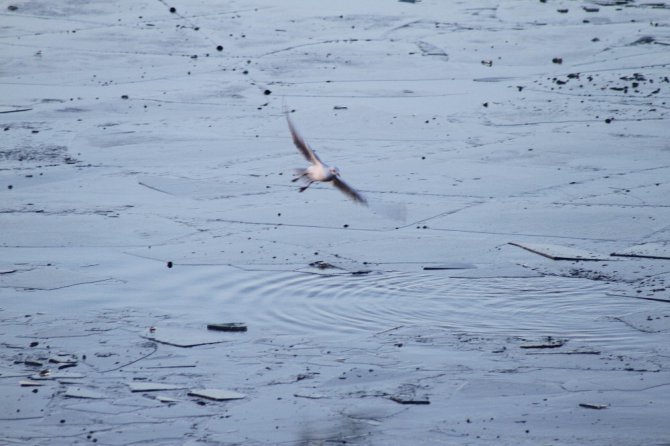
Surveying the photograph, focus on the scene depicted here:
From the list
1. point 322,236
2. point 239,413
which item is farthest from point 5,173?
point 239,413

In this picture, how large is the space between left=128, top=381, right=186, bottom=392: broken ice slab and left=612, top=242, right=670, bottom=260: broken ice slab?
4.10 m

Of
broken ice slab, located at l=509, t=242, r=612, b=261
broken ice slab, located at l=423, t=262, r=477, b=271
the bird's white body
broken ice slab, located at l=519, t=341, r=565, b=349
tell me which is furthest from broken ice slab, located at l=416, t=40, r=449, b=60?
the bird's white body

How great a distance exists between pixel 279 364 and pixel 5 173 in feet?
16.7

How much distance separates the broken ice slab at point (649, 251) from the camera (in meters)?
10.1

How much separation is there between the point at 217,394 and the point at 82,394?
784mm

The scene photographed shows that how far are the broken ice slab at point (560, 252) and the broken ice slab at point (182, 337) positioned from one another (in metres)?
2.97

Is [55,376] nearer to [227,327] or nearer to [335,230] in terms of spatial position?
[227,327]

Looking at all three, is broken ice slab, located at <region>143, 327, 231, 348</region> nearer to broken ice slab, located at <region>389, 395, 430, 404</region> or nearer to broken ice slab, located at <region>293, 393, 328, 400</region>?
broken ice slab, located at <region>293, 393, 328, 400</region>

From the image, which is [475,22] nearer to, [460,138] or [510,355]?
[460,138]

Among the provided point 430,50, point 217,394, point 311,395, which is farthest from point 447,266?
point 430,50

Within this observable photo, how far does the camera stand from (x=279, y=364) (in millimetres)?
8070

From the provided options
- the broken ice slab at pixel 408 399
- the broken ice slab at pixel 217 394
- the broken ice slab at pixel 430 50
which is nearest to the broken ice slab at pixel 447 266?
the broken ice slab at pixel 408 399

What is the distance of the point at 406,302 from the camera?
9156 mm

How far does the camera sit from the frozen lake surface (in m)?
7.50
